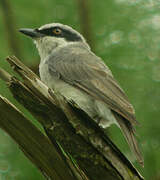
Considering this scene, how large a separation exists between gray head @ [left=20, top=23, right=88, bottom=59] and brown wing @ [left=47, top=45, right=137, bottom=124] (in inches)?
9.3

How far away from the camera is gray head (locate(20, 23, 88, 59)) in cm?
524

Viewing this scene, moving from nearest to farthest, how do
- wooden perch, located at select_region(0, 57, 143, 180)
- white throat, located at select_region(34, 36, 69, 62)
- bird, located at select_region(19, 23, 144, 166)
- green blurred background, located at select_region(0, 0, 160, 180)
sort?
1. wooden perch, located at select_region(0, 57, 143, 180)
2. bird, located at select_region(19, 23, 144, 166)
3. green blurred background, located at select_region(0, 0, 160, 180)
4. white throat, located at select_region(34, 36, 69, 62)

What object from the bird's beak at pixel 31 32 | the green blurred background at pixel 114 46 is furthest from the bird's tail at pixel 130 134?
the bird's beak at pixel 31 32

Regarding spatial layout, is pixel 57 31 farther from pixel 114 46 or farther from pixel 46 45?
pixel 114 46

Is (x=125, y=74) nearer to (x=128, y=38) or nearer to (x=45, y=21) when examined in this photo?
(x=128, y=38)

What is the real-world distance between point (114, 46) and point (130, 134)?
1769mm

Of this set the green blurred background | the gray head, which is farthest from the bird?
the green blurred background

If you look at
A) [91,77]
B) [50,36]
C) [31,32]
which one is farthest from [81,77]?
[50,36]

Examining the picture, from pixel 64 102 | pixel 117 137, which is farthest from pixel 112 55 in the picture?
pixel 64 102

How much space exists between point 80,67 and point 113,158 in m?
1.82

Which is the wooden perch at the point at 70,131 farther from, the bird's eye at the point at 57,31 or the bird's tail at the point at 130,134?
the bird's eye at the point at 57,31

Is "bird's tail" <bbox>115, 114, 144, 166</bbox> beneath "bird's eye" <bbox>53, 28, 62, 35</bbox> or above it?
beneath

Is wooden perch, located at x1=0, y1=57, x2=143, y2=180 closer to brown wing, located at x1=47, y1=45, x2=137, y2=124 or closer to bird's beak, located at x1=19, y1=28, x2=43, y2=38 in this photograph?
brown wing, located at x1=47, y1=45, x2=137, y2=124

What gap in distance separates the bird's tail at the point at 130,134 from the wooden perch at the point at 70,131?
0.19 metres
